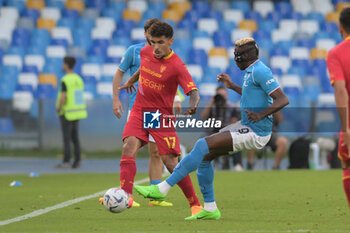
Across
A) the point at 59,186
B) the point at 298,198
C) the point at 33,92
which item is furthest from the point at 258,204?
the point at 33,92

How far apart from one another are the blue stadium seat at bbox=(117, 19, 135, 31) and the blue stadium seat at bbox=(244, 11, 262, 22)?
161 inches

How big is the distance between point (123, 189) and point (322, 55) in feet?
55.7

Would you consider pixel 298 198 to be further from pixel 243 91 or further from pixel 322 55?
pixel 322 55

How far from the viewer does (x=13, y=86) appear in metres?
20.6

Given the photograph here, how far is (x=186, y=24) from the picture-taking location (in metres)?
24.2

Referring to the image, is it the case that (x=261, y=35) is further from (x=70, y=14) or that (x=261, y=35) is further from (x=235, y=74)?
(x=70, y=14)

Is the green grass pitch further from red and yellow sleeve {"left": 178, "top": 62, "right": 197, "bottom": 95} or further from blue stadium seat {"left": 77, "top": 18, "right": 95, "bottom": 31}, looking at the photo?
blue stadium seat {"left": 77, "top": 18, "right": 95, "bottom": 31}

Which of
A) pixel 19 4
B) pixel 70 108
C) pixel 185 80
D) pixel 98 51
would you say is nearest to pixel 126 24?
→ pixel 98 51

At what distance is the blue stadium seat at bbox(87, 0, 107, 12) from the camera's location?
24.4 meters

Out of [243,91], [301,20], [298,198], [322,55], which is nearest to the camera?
[243,91]

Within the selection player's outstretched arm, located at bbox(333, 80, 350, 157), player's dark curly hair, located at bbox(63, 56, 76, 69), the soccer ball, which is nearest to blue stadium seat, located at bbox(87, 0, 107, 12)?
player's dark curly hair, located at bbox(63, 56, 76, 69)

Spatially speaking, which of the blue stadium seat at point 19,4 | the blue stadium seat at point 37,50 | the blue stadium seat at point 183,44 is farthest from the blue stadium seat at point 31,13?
the blue stadium seat at point 183,44

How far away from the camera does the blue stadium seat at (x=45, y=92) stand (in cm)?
2055

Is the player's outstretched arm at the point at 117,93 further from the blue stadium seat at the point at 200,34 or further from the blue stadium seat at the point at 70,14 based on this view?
the blue stadium seat at the point at 70,14
